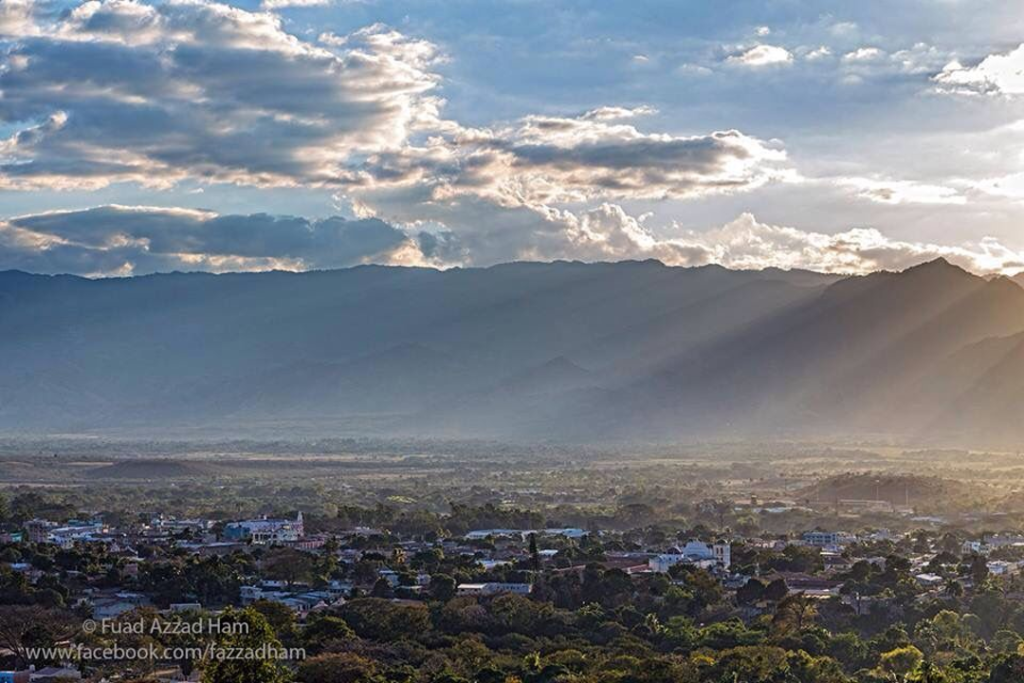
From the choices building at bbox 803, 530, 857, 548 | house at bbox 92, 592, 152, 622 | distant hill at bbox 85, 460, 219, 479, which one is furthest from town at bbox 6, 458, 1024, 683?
distant hill at bbox 85, 460, 219, 479

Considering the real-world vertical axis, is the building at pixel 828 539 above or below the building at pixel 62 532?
below

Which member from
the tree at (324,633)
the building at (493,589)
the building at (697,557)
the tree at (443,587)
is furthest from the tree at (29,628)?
the building at (697,557)

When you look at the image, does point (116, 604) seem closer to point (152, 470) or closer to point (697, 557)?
point (697, 557)

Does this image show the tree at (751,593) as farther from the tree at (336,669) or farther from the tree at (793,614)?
the tree at (336,669)

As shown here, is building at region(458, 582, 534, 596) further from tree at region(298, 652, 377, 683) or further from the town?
tree at region(298, 652, 377, 683)

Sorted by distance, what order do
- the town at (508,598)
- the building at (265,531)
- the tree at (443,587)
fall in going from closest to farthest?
1. the town at (508,598)
2. the tree at (443,587)
3. the building at (265,531)
